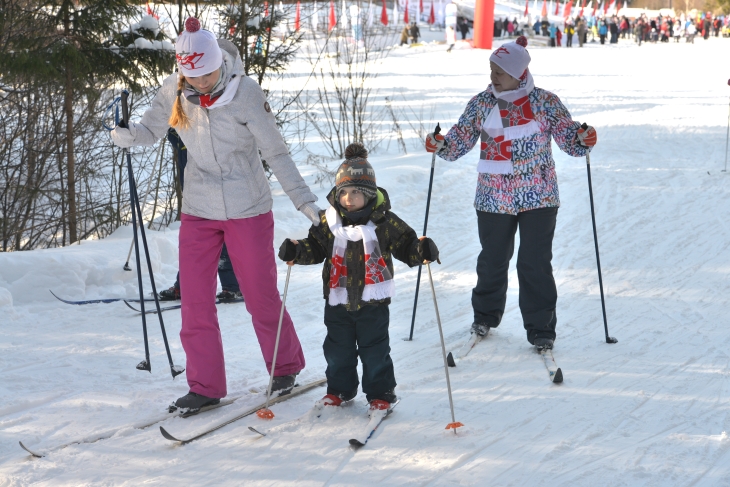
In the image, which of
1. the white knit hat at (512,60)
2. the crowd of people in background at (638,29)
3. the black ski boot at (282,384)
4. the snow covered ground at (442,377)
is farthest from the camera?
the crowd of people in background at (638,29)

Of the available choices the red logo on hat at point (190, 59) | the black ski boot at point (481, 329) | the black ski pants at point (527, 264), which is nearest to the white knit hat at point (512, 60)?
the black ski pants at point (527, 264)

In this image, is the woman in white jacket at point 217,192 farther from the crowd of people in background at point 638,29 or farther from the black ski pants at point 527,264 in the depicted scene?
the crowd of people in background at point 638,29

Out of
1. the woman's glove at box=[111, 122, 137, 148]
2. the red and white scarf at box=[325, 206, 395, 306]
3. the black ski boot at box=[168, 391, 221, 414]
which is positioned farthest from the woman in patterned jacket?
the black ski boot at box=[168, 391, 221, 414]

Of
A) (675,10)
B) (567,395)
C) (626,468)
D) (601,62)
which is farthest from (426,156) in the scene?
(675,10)

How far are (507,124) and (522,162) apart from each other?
0.24 metres

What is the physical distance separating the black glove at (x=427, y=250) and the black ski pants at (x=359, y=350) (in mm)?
330

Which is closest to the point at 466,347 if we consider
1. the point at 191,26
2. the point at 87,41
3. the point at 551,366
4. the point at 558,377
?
the point at 551,366

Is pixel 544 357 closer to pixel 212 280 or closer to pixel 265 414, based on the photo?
pixel 265 414

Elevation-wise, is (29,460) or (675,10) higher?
(675,10)

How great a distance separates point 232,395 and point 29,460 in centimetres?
109

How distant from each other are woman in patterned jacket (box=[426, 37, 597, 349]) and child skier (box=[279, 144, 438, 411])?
118 centimetres

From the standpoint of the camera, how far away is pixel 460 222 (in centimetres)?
828

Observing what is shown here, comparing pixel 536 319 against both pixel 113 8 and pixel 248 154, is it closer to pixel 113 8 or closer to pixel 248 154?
pixel 248 154

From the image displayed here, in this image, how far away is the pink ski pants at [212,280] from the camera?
3.87 meters
